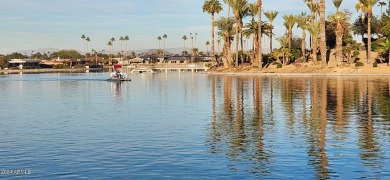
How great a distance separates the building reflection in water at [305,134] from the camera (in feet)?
59.4

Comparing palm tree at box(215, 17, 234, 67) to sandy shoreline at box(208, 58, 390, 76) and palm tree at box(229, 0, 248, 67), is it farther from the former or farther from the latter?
sandy shoreline at box(208, 58, 390, 76)

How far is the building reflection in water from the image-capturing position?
59.4ft

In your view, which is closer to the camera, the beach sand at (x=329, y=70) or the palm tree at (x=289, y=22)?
the beach sand at (x=329, y=70)

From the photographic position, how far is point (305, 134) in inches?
963

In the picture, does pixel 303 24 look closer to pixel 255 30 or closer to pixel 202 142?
pixel 255 30

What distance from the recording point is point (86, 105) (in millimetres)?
43469
